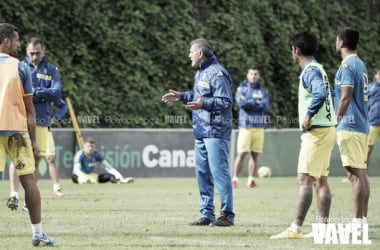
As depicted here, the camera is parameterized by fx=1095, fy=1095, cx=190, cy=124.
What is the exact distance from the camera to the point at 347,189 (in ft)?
65.1

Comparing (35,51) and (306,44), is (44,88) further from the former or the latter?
(306,44)

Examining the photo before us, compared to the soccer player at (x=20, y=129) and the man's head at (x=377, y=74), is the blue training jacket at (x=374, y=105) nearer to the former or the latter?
the man's head at (x=377, y=74)

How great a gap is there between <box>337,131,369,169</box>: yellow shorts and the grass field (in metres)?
0.77

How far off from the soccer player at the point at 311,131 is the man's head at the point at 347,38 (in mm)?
558

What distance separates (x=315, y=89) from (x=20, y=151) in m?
2.95

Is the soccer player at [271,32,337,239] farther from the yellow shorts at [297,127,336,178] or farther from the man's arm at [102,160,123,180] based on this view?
the man's arm at [102,160,123,180]

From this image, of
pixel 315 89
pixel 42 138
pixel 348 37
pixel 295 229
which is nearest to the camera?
pixel 315 89

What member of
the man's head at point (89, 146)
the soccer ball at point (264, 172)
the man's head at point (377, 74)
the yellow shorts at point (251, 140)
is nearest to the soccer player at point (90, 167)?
the man's head at point (89, 146)

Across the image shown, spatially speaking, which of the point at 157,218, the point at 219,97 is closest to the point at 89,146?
the point at 157,218

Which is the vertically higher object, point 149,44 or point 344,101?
point 149,44

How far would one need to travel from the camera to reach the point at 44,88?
1576 cm

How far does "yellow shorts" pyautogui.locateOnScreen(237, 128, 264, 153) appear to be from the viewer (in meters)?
21.3

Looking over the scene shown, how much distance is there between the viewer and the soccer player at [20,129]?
10.2 metres

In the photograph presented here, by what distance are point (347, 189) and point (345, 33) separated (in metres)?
8.64
